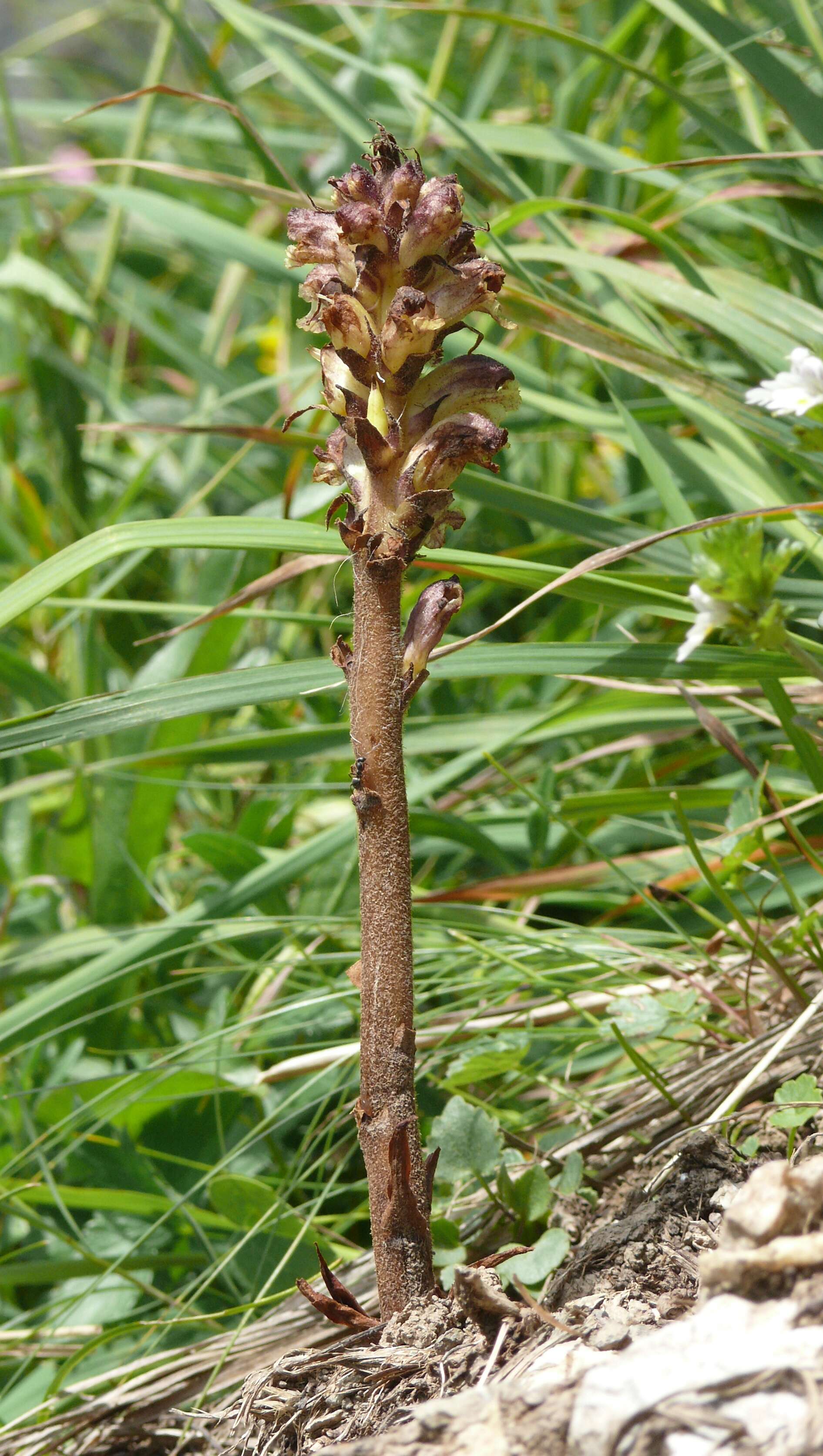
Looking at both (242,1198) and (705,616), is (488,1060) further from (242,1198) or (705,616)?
(705,616)

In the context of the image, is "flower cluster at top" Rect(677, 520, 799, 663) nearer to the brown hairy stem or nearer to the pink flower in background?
the brown hairy stem

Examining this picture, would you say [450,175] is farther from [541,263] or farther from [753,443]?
[541,263]

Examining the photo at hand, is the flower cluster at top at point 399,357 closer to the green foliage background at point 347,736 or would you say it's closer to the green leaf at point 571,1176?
the green foliage background at point 347,736

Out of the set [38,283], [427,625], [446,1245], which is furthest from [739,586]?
[38,283]

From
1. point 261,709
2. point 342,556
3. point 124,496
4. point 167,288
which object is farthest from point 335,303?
point 167,288

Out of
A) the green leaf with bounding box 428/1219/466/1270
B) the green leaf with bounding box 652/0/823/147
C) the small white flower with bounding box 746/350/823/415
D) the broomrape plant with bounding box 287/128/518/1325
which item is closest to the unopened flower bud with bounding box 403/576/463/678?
the broomrape plant with bounding box 287/128/518/1325

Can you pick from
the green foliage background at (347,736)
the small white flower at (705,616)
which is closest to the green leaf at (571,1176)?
the green foliage background at (347,736)
